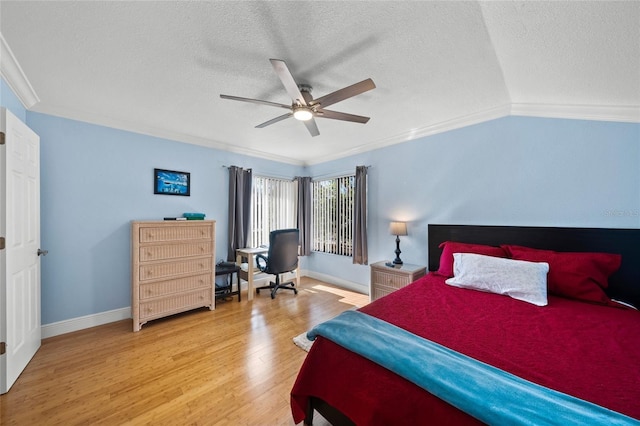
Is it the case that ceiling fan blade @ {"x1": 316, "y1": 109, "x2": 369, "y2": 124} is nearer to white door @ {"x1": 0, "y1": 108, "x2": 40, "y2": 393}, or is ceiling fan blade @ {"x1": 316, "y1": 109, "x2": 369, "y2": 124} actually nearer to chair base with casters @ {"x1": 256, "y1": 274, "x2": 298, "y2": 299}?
white door @ {"x1": 0, "y1": 108, "x2": 40, "y2": 393}

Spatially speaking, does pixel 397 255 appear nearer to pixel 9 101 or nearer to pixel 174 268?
pixel 174 268

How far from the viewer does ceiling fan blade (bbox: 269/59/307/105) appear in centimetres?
147

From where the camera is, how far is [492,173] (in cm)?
269

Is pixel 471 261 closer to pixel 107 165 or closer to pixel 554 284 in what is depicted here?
pixel 554 284

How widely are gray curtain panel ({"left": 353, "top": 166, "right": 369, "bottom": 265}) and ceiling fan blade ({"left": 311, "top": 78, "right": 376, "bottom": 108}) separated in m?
2.05

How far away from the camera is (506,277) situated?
1949 millimetres

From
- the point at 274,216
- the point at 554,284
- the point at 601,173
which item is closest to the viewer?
the point at 554,284

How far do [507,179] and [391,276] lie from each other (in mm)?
1715

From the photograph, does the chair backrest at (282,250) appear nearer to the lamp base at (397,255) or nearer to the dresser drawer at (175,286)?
the dresser drawer at (175,286)

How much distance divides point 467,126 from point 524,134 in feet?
1.87

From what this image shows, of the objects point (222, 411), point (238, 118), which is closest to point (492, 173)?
point (238, 118)

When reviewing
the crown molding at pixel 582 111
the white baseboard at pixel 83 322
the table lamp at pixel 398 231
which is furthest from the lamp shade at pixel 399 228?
the white baseboard at pixel 83 322

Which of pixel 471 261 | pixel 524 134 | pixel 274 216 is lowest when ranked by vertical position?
pixel 471 261

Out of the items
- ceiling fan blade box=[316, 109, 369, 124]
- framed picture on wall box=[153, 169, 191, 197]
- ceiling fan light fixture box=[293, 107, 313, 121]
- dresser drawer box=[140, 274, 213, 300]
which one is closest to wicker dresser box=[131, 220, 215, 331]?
dresser drawer box=[140, 274, 213, 300]
